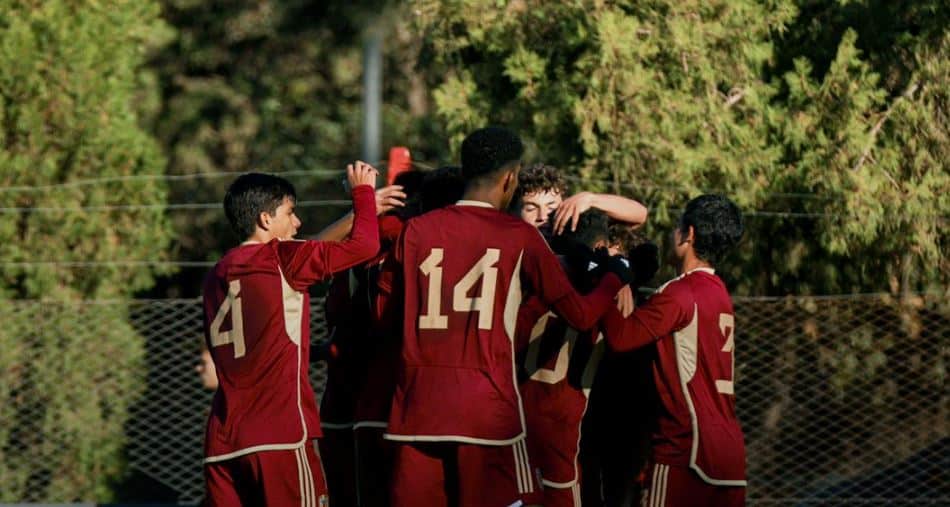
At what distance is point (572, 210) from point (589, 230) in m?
0.27

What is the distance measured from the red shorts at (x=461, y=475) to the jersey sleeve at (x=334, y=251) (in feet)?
2.28

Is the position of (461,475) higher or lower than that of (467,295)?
lower

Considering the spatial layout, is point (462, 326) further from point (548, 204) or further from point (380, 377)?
point (548, 204)

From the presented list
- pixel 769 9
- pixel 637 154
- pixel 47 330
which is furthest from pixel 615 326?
pixel 47 330

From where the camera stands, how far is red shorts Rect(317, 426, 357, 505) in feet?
21.6

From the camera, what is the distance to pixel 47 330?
9.70 metres

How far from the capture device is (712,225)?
575 centimetres

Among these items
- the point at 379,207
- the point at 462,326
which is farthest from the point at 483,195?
the point at 379,207

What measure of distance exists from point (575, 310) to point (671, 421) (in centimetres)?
85

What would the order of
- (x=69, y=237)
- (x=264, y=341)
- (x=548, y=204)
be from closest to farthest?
1. (x=264, y=341)
2. (x=548, y=204)
3. (x=69, y=237)

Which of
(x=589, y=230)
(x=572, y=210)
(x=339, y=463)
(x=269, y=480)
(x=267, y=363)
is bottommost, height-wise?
(x=339, y=463)

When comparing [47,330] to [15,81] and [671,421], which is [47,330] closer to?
[15,81]

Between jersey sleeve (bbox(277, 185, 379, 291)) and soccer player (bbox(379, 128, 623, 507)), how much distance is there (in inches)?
9.5

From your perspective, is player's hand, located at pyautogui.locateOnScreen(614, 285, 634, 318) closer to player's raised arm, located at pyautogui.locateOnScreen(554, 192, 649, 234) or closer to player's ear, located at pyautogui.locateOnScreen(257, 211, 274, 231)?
player's raised arm, located at pyautogui.locateOnScreen(554, 192, 649, 234)
